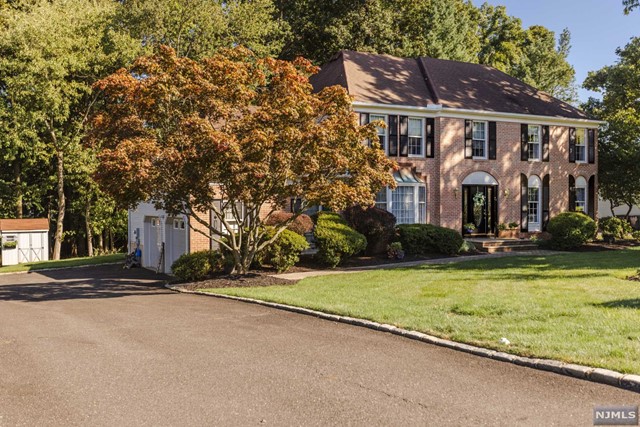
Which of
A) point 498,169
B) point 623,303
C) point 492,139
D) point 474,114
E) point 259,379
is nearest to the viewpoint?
point 259,379

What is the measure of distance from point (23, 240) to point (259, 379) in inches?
1174

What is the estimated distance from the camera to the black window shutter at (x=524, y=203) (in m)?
27.7

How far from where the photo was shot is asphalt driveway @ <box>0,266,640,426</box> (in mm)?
5758

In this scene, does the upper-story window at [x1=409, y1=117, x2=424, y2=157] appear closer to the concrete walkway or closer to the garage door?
the concrete walkway

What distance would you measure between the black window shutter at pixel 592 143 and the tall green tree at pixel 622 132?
2168 millimetres

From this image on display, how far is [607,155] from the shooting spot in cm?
3170

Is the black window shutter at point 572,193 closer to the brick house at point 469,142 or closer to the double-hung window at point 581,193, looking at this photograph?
the brick house at point 469,142

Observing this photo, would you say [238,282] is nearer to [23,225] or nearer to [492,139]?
[492,139]

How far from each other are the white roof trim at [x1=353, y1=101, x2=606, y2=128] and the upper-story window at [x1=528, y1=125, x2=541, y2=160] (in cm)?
38

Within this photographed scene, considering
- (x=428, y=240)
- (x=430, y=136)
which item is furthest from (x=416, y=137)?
(x=428, y=240)

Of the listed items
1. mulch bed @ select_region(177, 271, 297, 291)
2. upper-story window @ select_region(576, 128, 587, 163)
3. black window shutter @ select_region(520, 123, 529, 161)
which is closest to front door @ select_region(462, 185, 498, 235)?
black window shutter @ select_region(520, 123, 529, 161)

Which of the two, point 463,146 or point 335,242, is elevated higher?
point 463,146

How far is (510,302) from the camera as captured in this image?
1095 cm

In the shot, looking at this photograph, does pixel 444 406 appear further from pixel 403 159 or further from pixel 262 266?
pixel 403 159
